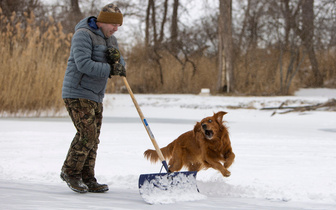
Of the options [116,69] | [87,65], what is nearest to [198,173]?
[116,69]

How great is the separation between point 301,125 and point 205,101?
4.42m

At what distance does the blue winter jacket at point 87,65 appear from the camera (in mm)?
3570

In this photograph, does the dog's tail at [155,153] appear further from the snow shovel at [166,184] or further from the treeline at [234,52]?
the treeline at [234,52]

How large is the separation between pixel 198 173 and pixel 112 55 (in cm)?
171

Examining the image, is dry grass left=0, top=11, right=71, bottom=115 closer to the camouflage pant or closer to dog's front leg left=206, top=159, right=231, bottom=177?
the camouflage pant

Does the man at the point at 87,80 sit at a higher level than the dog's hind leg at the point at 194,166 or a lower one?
higher

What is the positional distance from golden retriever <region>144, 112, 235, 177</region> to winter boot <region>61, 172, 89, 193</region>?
0.84 m

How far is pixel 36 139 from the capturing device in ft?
22.4

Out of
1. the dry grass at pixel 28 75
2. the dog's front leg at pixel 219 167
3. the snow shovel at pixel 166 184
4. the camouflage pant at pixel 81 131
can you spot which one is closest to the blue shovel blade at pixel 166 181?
the snow shovel at pixel 166 184

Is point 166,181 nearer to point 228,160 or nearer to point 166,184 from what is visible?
point 166,184

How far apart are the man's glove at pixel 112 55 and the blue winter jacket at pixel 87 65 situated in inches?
1.4

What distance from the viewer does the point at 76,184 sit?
3695 mm

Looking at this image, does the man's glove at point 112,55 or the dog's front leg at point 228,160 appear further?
the dog's front leg at point 228,160

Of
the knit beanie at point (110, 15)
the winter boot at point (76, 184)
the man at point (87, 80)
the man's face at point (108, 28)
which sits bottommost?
the winter boot at point (76, 184)
